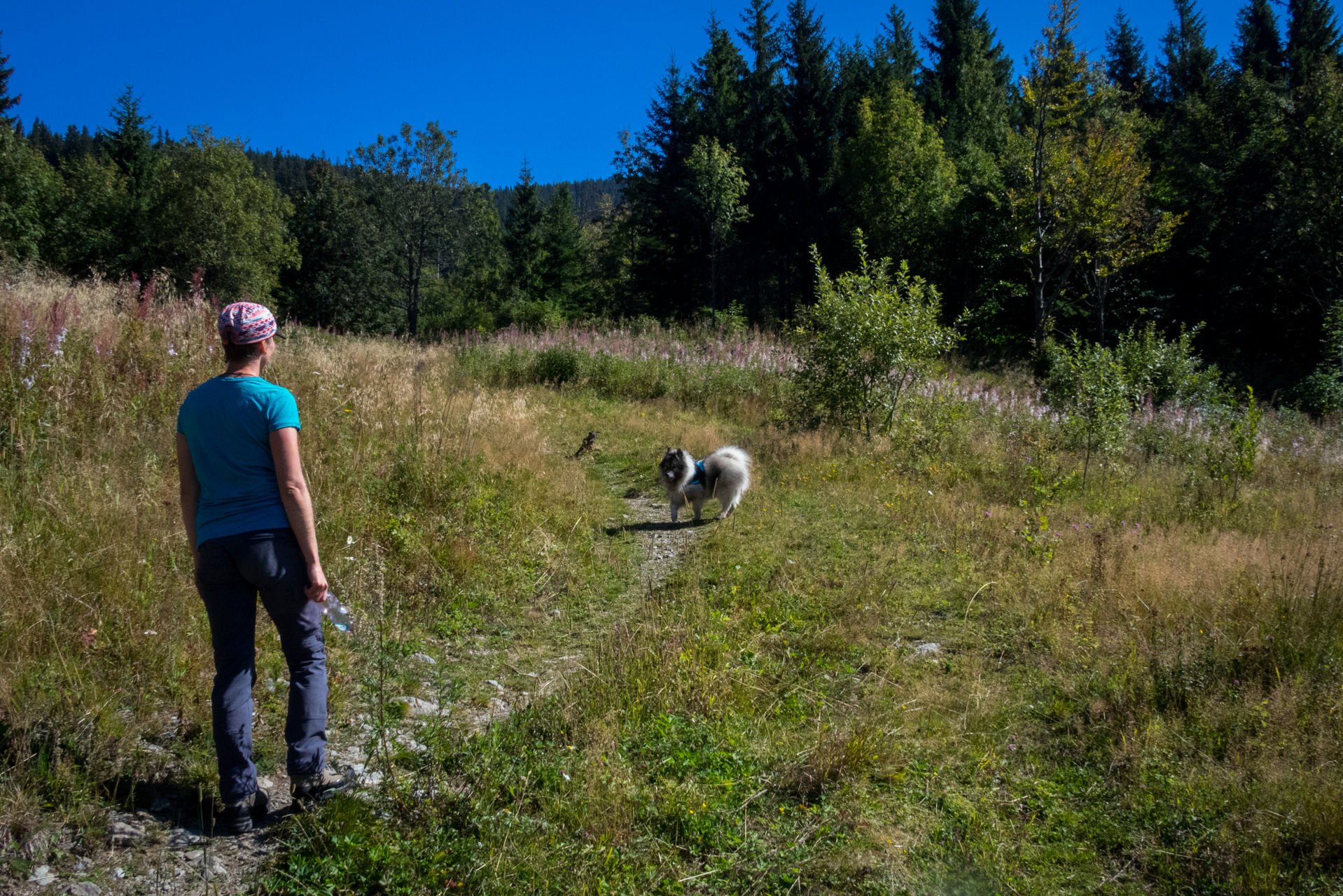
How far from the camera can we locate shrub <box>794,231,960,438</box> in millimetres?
11180

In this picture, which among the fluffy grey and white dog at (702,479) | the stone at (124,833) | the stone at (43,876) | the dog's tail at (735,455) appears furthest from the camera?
the dog's tail at (735,455)

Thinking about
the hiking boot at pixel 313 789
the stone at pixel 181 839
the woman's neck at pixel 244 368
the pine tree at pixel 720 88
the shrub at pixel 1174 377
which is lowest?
the stone at pixel 181 839

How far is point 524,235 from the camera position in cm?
4784

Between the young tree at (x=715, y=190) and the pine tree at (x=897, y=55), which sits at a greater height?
the pine tree at (x=897, y=55)

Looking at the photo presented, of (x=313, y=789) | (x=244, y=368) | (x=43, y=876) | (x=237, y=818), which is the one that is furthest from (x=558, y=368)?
(x=43, y=876)

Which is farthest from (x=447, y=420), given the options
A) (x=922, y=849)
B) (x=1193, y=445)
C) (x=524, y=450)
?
(x=1193, y=445)

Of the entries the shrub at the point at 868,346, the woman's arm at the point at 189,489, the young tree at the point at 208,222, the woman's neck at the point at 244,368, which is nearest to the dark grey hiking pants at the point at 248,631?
the woman's arm at the point at 189,489

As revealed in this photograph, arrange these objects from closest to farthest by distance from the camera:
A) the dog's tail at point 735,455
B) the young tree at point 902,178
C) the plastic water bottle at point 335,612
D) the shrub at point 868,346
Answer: the plastic water bottle at point 335,612, the dog's tail at point 735,455, the shrub at point 868,346, the young tree at point 902,178

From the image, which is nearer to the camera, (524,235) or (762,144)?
(762,144)

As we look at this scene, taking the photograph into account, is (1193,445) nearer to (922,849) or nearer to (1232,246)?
(922,849)

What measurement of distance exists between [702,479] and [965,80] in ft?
127

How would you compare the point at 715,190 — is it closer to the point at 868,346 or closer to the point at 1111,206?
the point at 1111,206

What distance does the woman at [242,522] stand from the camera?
9.55 ft

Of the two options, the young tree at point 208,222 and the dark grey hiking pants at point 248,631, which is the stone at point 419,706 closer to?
the dark grey hiking pants at point 248,631
